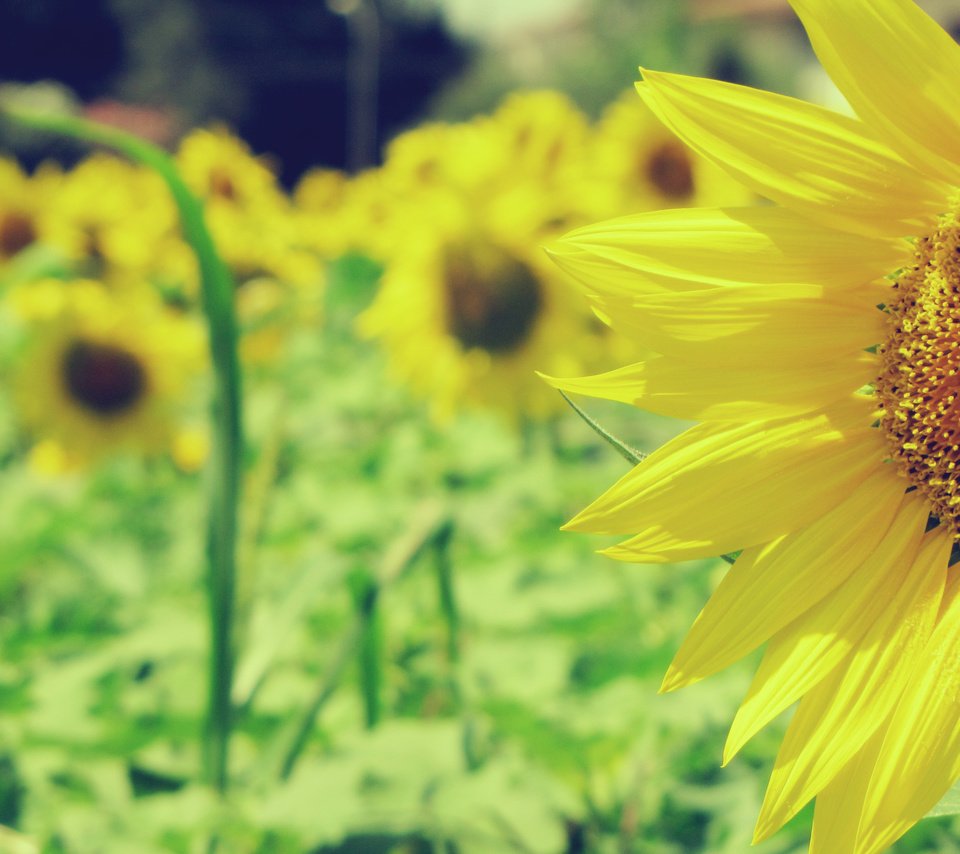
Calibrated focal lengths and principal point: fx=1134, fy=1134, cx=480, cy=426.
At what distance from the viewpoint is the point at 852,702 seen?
72 centimetres

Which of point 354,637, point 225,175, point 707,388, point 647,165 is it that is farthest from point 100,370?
point 707,388

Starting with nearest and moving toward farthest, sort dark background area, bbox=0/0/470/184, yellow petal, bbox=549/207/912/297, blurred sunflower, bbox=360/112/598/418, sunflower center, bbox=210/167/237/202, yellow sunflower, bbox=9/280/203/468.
→ yellow petal, bbox=549/207/912/297 → blurred sunflower, bbox=360/112/598/418 → yellow sunflower, bbox=9/280/203/468 → sunflower center, bbox=210/167/237/202 → dark background area, bbox=0/0/470/184

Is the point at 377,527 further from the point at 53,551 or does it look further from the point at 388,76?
the point at 388,76

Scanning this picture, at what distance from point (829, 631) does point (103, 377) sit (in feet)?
8.57

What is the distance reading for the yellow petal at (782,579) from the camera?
733 mm

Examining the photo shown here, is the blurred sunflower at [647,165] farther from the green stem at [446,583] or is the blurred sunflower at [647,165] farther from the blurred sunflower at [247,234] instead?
the green stem at [446,583]

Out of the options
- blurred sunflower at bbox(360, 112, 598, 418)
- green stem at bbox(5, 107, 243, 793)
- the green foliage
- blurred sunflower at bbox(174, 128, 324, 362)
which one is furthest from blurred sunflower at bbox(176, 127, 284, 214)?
green stem at bbox(5, 107, 243, 793)

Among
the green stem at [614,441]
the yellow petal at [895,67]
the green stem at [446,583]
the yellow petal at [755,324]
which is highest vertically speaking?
the yellow petal at [895,67]

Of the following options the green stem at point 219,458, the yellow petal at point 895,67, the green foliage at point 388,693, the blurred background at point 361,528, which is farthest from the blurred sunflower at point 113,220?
the yellow petal at point 895,67

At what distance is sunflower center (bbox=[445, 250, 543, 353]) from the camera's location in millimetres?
2711

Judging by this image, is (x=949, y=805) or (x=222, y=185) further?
(x=222, y=185)

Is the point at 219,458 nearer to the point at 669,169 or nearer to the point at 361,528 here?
the point at 361,528

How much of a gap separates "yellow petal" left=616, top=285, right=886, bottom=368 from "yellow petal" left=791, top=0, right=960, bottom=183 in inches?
4.6

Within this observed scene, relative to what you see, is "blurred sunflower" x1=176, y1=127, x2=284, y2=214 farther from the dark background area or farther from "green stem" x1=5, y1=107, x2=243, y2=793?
the dark background area
